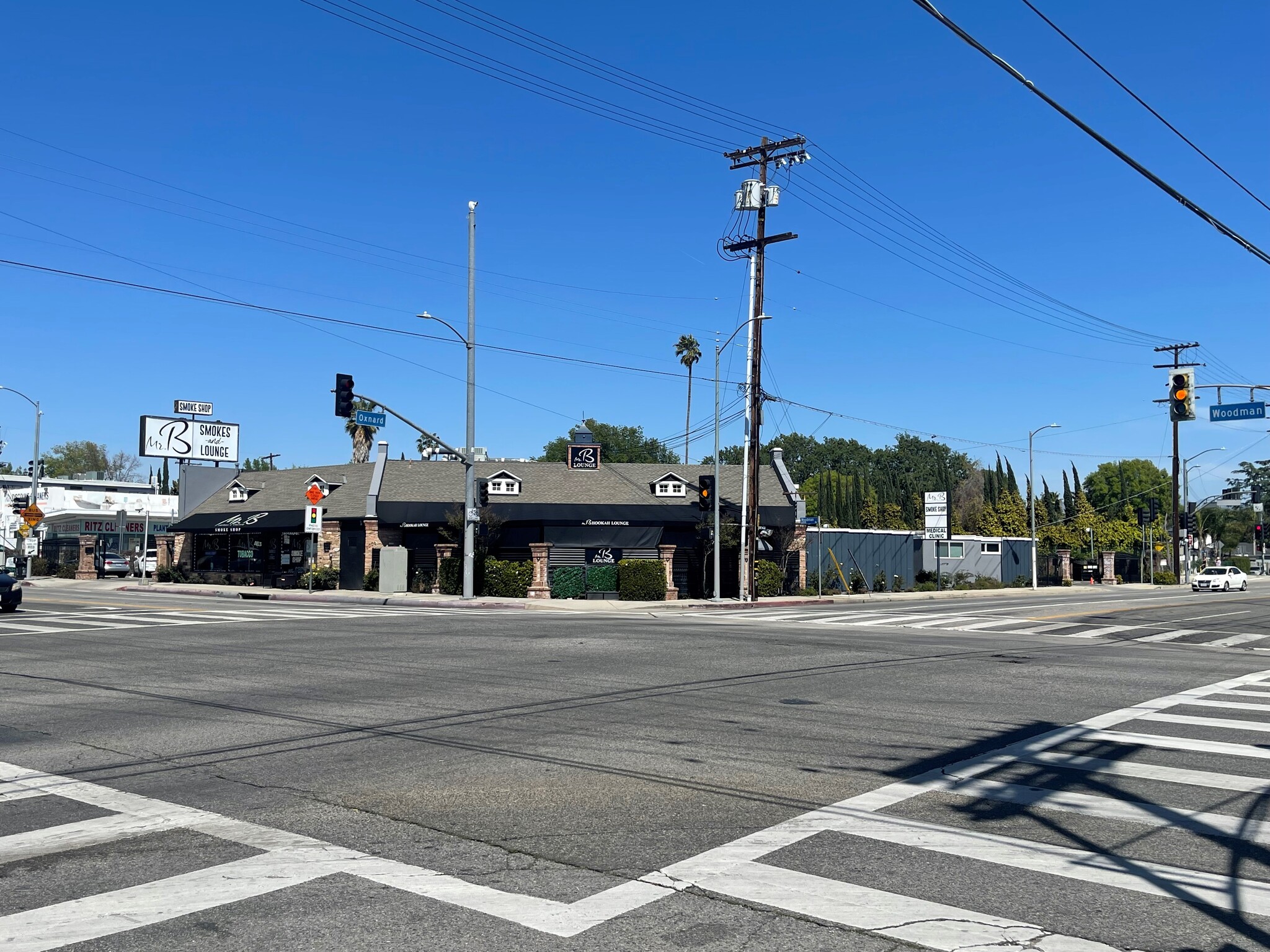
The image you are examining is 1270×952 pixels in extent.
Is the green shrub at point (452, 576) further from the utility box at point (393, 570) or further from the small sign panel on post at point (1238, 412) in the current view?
the small sign panel on post at point (1238, 412)

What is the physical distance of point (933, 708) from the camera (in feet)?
40.0

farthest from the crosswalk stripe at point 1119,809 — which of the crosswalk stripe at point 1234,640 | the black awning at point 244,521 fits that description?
the black awning at point 244,521

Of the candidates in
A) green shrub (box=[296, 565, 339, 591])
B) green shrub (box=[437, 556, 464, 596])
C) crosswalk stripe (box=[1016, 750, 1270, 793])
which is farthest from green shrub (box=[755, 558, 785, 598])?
crosswalk stripe (box=[1016, 750, 1270, 793])

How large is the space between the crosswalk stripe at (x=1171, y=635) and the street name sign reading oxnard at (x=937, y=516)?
1011 inches

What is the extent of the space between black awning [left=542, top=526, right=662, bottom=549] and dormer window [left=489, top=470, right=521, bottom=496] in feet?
12.3

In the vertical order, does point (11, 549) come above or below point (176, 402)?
below

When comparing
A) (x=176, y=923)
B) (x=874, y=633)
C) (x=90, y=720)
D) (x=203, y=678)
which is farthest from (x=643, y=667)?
(x=176, y=923)

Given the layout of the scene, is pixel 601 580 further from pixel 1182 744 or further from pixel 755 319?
pixel 1182 744

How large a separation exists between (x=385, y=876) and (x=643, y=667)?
10.4 m

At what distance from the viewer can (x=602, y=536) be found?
4397cm

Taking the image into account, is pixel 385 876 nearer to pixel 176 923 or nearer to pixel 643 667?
pixel 176 923

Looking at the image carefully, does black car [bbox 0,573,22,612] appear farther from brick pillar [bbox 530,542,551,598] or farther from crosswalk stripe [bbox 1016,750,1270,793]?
crosswalk stripe [bbox 1016,750,1270,793]

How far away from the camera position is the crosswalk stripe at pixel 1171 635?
22.8m

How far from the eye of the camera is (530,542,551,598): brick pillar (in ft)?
132
